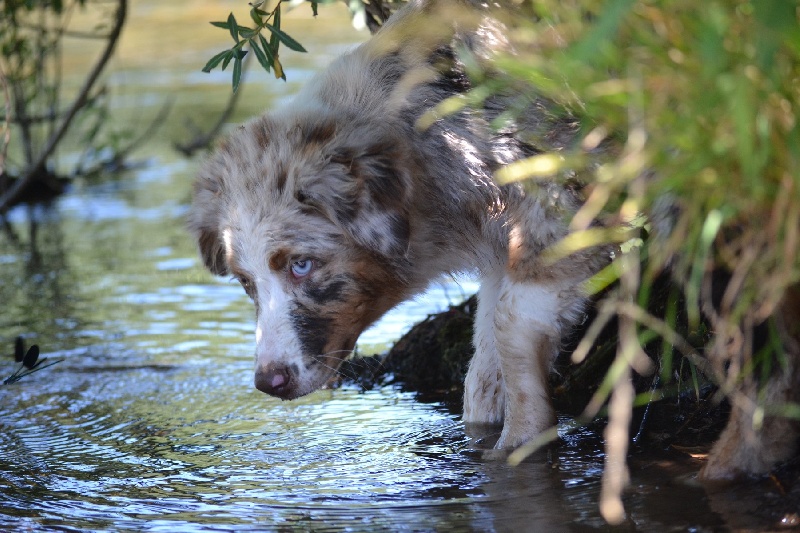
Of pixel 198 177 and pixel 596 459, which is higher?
pixel 198 177

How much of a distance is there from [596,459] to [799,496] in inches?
40.4

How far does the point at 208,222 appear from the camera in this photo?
495 centimetres

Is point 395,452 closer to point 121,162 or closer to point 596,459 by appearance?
point 596,459

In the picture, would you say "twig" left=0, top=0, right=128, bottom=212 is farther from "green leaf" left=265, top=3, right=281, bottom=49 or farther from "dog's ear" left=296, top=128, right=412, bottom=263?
"dog's ear" left=296, top=128, right=412, bottom=263

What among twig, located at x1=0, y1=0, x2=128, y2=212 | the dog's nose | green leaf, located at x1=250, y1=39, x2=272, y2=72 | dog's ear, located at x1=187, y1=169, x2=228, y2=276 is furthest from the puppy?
twig, located at x1=0, y1=0, x2=128, y2=212

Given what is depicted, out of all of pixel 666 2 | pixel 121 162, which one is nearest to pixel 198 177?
pixel 666 2

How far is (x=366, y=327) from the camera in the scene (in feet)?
15.9

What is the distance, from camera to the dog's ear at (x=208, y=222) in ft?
15.9

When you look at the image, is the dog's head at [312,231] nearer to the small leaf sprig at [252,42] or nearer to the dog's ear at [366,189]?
the dog's ear at [366,189]

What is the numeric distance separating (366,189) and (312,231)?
0.26m

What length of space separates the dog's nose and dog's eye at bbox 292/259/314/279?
1.22 ft

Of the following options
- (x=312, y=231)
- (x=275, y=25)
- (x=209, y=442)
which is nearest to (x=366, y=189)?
(x=312, y=231)

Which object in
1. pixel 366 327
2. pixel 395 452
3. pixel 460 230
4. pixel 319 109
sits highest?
pixel 319 109

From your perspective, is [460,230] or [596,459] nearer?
[596,459]
